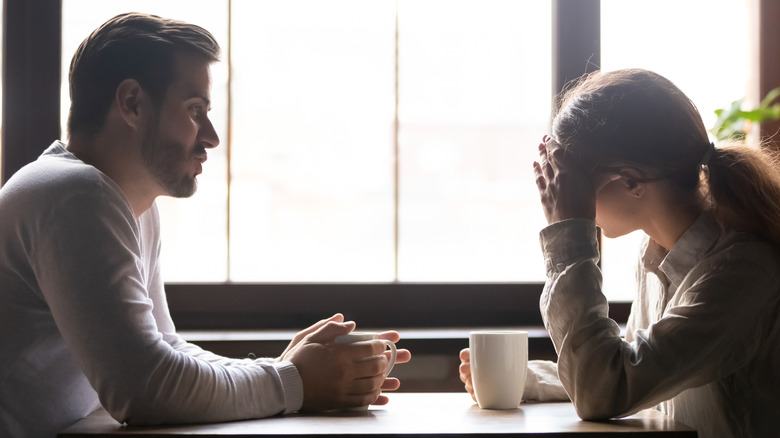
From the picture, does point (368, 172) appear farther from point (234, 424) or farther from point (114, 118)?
point (234, 424)

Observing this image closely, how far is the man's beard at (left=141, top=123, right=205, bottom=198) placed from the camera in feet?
4.35

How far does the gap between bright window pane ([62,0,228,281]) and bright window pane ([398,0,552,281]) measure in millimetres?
473

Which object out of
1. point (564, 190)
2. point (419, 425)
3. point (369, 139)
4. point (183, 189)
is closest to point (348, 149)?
point (369, 139)

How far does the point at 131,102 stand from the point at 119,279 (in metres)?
0.36

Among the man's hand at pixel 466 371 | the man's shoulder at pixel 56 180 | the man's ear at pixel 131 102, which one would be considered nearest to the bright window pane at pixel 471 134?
the man's hand at pixel 466 371

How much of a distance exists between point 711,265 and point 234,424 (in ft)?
2.44

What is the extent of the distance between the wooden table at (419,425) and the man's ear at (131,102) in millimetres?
473

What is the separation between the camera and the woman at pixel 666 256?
3.76 feet

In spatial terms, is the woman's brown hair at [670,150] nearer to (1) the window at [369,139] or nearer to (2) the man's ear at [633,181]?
(2) the man's ear at [633,181]

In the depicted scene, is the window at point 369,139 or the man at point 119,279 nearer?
the man at point 119,279

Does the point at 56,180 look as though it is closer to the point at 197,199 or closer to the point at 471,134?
the point at 197,199

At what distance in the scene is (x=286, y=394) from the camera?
118 centimetres

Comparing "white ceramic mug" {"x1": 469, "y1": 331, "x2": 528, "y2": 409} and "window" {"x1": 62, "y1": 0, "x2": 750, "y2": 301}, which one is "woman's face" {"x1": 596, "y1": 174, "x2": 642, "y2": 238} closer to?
"white ceramic mug" {"x1": 469, "y1": 331, "x2": 528, "y2": 409}

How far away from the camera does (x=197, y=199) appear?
2104 millimetres
